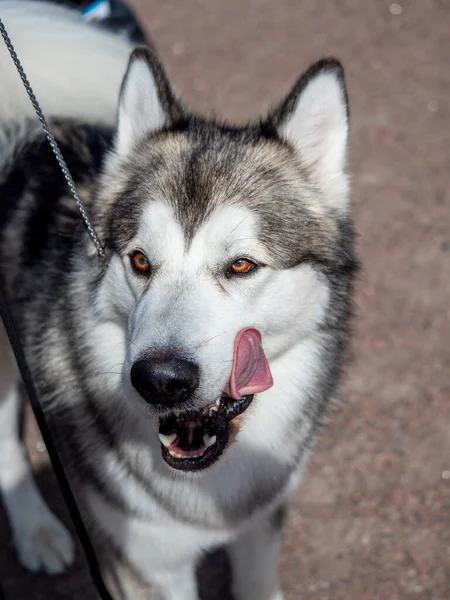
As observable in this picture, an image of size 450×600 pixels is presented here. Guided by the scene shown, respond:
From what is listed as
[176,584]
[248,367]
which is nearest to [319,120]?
[248,367]

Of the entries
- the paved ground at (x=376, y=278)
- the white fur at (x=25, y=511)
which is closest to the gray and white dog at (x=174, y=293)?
the white fur at (x=25, y=511)

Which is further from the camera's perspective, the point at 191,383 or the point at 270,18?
the point at 270,18

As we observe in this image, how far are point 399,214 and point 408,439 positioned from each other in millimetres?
1973

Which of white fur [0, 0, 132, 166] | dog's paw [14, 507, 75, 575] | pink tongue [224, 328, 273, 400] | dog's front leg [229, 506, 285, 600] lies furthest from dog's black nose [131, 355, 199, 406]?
dog's paw [14, 507, 75, 575]

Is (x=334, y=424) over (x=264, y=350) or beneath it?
beneath

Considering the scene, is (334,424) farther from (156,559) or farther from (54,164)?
(54,164)

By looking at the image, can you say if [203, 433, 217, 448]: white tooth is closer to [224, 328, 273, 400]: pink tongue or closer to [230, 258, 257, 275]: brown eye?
[224, 328, 273, 400]: pink tongue

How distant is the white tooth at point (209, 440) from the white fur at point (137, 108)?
1.08 metres

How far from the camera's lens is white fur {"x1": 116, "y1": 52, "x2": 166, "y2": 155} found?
2.68 metres

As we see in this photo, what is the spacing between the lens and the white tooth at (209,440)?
2.44 metres

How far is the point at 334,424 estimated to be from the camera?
4164mm

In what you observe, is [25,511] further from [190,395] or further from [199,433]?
[190,395]

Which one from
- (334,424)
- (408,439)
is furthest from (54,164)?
(408,439)

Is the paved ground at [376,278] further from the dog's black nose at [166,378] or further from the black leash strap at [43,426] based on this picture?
the dog's black nose at [166,378]
